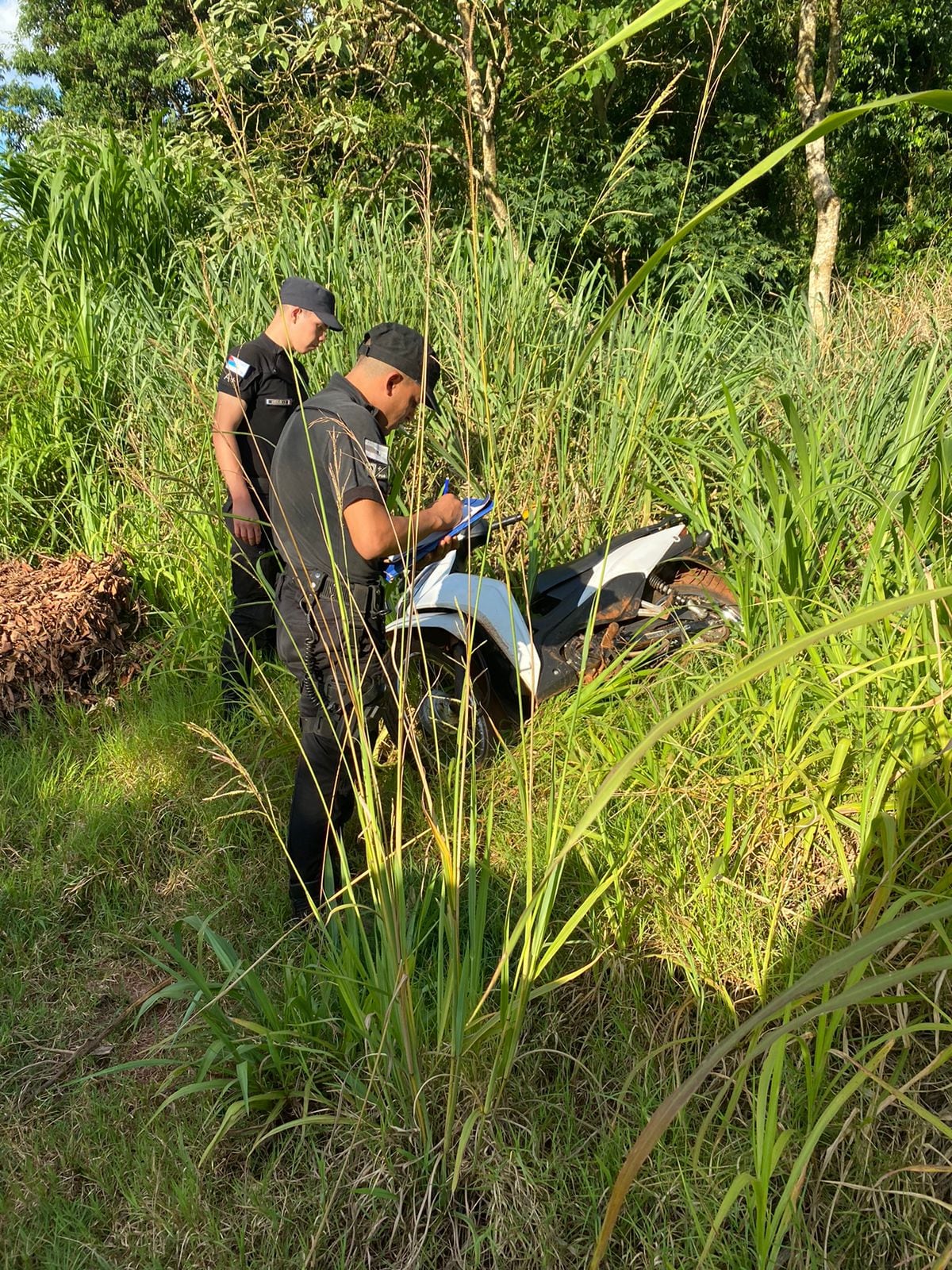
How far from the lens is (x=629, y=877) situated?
2.62 meters

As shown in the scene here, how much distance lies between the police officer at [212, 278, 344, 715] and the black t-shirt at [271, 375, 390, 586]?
0.84m

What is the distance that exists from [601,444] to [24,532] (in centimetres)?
295

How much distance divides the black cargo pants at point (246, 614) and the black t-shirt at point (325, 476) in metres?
1.03

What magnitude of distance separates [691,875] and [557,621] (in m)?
1.33

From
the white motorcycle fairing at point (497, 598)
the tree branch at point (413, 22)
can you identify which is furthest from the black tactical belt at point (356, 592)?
the tree branch at point (413, 22)

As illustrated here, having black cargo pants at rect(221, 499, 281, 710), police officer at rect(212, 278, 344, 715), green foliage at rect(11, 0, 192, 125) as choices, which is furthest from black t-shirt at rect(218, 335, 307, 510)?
green foliage at rect(11, 0, 192, 125)

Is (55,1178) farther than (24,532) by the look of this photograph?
No

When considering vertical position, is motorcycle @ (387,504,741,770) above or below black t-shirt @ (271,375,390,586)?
below

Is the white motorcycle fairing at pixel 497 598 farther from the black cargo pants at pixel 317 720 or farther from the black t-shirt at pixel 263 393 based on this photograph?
the black t-shirt at pixel 263 393

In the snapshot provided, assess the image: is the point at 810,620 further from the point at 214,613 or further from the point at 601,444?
the point at 214,613

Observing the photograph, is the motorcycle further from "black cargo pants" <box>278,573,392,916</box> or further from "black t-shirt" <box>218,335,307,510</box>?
"black t-shirt" <box>218,335,307,510</box>

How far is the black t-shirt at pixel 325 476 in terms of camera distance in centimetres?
270

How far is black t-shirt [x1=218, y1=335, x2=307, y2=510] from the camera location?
163 inches

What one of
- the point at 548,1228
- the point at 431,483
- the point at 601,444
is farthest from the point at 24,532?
the point at 548,1228
